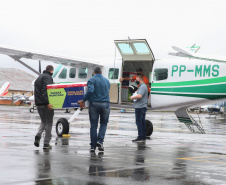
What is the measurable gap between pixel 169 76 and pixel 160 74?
38 cm

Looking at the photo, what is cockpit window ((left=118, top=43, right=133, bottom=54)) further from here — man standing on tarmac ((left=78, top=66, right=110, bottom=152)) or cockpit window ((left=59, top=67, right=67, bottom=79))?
man standing on tarmac ((left=78, top=66, right=110, bottom=152))

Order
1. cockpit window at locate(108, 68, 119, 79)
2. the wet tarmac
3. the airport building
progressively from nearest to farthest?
the wet tarmac, cockpit window at locate(108, 68, 119, 79), the airport building

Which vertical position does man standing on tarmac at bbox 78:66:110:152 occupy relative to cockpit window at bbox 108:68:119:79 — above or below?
below

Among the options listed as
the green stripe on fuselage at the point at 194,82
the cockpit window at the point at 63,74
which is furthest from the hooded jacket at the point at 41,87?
the cockpit window at the point at 63,74

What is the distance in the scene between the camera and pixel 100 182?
644 cm

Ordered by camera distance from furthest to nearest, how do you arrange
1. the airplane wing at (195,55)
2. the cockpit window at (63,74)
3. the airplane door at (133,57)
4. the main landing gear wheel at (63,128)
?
the cockpit window at (63,74) < the airplane door at (133,57) < the main landing gear wheel at (63,128) < the airplane wing at (195,55)

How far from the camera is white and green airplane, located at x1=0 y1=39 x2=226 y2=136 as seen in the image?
16.0m

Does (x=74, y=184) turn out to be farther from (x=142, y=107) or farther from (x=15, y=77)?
(x=15, y=77)

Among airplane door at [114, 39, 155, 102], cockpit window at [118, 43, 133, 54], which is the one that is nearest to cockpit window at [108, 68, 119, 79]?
airplane door at [114, 39, 155, 102]

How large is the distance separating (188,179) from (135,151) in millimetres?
3979

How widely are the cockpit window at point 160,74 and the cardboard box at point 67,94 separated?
405cm

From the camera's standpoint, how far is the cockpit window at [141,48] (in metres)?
16.7

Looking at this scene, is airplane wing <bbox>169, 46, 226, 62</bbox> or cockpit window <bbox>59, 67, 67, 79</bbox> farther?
cockpit window <bbox>59, 67, 67, 79</bbox>

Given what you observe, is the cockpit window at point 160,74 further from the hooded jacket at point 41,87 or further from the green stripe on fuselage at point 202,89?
the hooded jacket at point 41,87
